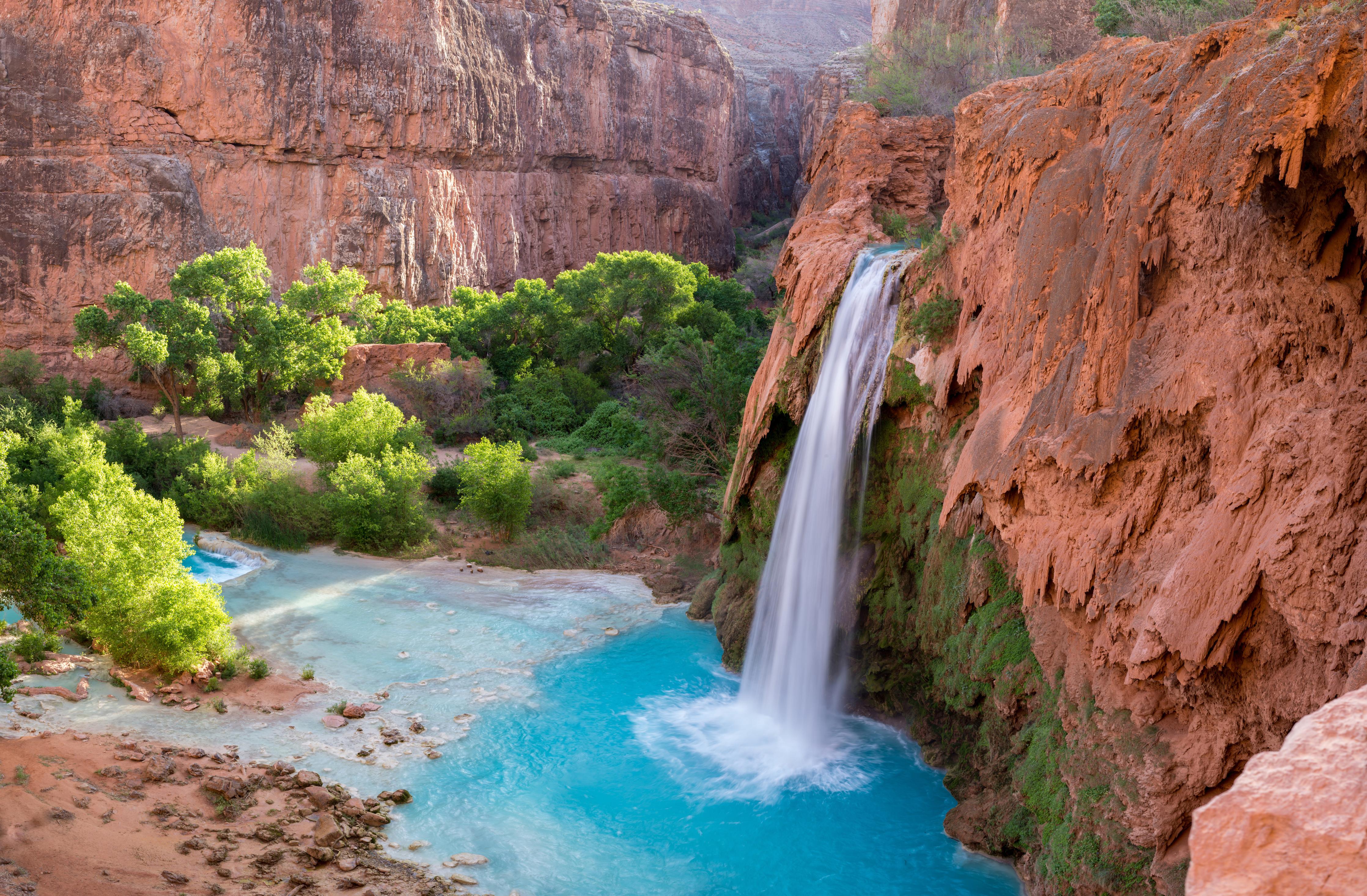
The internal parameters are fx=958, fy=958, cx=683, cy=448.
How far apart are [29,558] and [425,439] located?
1873cm

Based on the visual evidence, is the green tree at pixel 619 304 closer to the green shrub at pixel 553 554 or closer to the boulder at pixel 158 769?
the green shrub at pixel 553 554

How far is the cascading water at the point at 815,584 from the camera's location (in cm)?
1369

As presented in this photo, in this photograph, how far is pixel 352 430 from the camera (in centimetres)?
2506

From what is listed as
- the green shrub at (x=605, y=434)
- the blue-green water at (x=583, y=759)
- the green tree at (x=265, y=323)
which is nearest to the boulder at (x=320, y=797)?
the blue-green water at (x=583, y=759)

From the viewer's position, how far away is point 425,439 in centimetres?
2933

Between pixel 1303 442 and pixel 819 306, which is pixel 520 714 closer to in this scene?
pixel 819 306

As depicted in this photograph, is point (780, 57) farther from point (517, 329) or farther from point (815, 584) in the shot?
point (815, 584)

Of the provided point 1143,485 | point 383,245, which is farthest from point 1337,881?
point 383,245

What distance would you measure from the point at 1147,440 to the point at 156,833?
33.5 feet

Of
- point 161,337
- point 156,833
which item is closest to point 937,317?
point 156,833

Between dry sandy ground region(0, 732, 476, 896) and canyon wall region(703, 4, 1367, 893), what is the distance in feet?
20.4

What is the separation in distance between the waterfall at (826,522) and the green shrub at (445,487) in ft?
47.6

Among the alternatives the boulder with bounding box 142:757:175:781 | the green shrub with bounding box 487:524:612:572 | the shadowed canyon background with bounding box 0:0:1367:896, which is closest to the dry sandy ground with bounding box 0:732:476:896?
the boulder with bounding box 142:757:175:781

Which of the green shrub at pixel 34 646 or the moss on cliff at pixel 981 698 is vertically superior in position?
the moss on cliff at pixel 981 698
